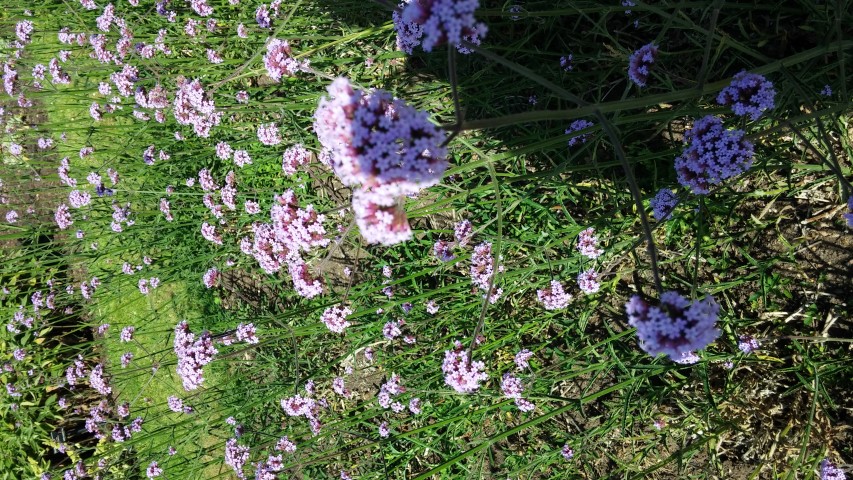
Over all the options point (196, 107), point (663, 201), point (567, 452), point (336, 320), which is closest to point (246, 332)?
point (336, 320)

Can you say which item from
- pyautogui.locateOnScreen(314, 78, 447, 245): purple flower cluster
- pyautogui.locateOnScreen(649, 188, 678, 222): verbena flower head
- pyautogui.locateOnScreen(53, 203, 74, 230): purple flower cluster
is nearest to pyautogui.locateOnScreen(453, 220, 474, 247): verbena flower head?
pyautogui.locateOnScreen(649, 188, 678, 222): verbena flower head

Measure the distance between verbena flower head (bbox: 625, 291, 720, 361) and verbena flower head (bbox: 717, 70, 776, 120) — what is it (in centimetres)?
84

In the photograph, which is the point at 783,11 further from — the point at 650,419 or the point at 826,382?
the point at 650,419

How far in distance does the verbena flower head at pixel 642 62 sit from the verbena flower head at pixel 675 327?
3.79 ft

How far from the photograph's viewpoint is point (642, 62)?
2.28 m

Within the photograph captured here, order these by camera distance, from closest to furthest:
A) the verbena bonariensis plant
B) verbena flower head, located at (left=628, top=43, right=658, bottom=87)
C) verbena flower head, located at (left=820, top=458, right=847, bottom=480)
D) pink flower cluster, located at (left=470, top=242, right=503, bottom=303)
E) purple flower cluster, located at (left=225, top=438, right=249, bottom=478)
Result: the verbena bonariensis plant, verbena flower head, located at (left=628, top=43, right=658, bottom=87), verbena flower head, located at (left=820, top=458, right=847, bottom=480), pink flower cluster, located at (left=470, top=242, right=503, bottom=303), purple flower cluster, located at (left=225, top=438, right=249, bottom=478)

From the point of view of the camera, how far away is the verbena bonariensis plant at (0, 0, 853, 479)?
6.69ft

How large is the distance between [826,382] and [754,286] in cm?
60

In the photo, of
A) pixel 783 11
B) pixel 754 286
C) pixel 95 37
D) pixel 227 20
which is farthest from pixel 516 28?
pixel 95 37

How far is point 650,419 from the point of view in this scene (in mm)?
3221

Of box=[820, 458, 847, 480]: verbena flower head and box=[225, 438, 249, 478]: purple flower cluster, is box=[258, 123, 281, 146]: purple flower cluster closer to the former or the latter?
box=[225, 438, 249, 478]: purple flower cluster

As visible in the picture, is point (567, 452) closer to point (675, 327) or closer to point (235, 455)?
point (675, 327)

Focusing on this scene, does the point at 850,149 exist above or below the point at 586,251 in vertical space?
above

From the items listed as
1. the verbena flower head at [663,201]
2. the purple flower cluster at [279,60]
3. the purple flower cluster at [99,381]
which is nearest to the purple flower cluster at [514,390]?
the verbena flower head at [663,201]
